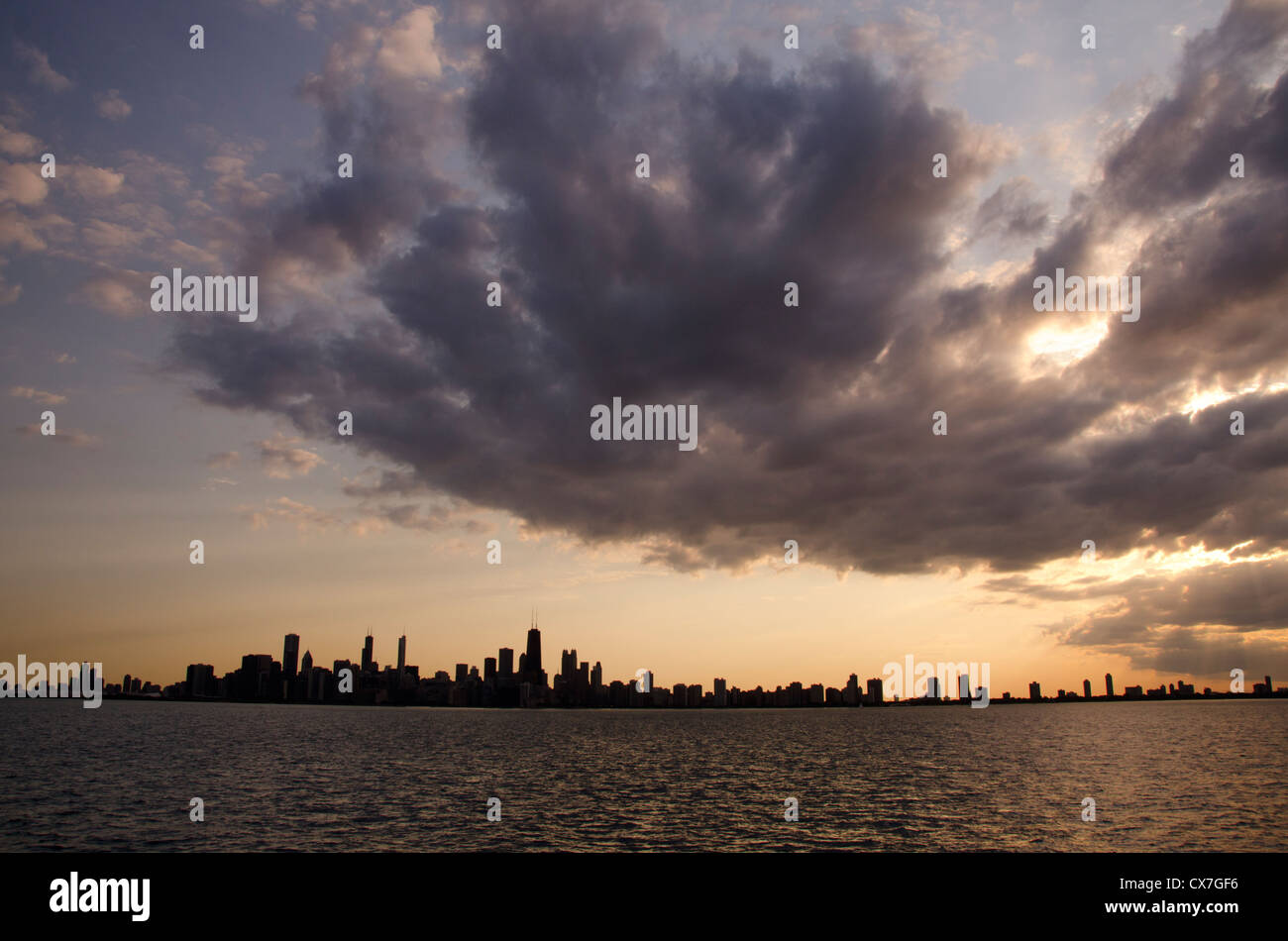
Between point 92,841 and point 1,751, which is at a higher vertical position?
point 92,841

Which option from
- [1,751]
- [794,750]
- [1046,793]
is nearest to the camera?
[1046,793]

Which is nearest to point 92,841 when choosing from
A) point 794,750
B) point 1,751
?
point 1,751

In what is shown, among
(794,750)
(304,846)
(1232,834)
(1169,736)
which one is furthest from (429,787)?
(1169,736)

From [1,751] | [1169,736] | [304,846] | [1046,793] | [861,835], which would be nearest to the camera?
[304,846]
